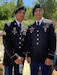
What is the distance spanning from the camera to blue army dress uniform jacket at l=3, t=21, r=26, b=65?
16.2ft

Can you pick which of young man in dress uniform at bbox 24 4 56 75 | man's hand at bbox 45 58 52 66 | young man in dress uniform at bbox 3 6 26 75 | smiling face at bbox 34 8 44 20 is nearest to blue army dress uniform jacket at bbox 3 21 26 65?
young man in dress uniform at bbox 3 6 26 75

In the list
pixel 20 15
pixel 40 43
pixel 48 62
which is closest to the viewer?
pixel 48 62

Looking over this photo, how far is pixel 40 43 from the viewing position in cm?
485

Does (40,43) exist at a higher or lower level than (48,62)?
higher

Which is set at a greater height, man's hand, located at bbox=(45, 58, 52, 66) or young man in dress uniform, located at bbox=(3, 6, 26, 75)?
young man in dress uniform, located at bbox=(3, 6, 26, 75)

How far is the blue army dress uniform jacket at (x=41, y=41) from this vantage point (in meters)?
4.79

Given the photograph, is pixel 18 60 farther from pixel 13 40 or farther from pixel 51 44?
pixel 51 44

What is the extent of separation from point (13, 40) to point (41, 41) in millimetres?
505

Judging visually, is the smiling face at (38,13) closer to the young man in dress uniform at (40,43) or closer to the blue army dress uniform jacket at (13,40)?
the young man in dress uniform at (40,43)

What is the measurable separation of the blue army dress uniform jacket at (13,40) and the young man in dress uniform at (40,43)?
0.42 ft

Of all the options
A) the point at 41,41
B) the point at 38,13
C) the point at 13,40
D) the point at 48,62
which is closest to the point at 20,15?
the point at 38,13

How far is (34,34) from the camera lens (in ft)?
16.1

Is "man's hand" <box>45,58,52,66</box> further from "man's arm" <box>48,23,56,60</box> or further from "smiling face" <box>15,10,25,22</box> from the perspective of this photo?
"smiling face" <box>15,10,25,22</box>

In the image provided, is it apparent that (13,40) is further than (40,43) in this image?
Yes
